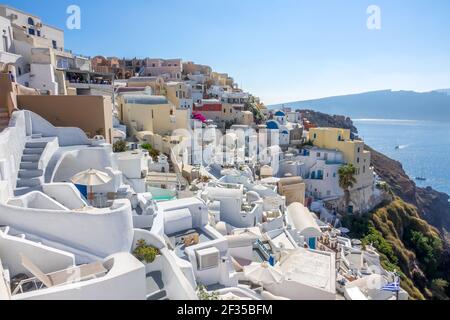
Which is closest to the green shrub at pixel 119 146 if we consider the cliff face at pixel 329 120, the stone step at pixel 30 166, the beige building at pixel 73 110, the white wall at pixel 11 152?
the beige building at pixel 73 110

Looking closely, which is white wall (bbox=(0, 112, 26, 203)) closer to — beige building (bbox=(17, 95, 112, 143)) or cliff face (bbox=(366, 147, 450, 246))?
beige building (bbox=(17, 95, 112, 143))

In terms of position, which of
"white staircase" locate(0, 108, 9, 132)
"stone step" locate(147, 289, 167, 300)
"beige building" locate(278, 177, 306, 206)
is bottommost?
"beige building" locate(278, 177, 306, 206)

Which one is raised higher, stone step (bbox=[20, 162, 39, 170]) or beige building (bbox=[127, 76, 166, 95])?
beige building (bbox=[127, 76, 166, 95])

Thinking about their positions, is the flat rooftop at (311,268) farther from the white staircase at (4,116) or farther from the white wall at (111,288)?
the white staircase at (4,116)

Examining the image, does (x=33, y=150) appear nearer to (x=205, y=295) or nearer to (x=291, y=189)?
(x=205, y=295)

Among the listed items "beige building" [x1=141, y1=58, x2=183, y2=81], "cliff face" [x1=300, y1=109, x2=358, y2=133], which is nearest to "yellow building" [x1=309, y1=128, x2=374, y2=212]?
"beige building" [x1=141, y1=58, x2=183, y2=81]

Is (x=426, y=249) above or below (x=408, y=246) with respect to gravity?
below

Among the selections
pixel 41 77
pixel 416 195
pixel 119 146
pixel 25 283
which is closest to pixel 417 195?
pixel 416 195
